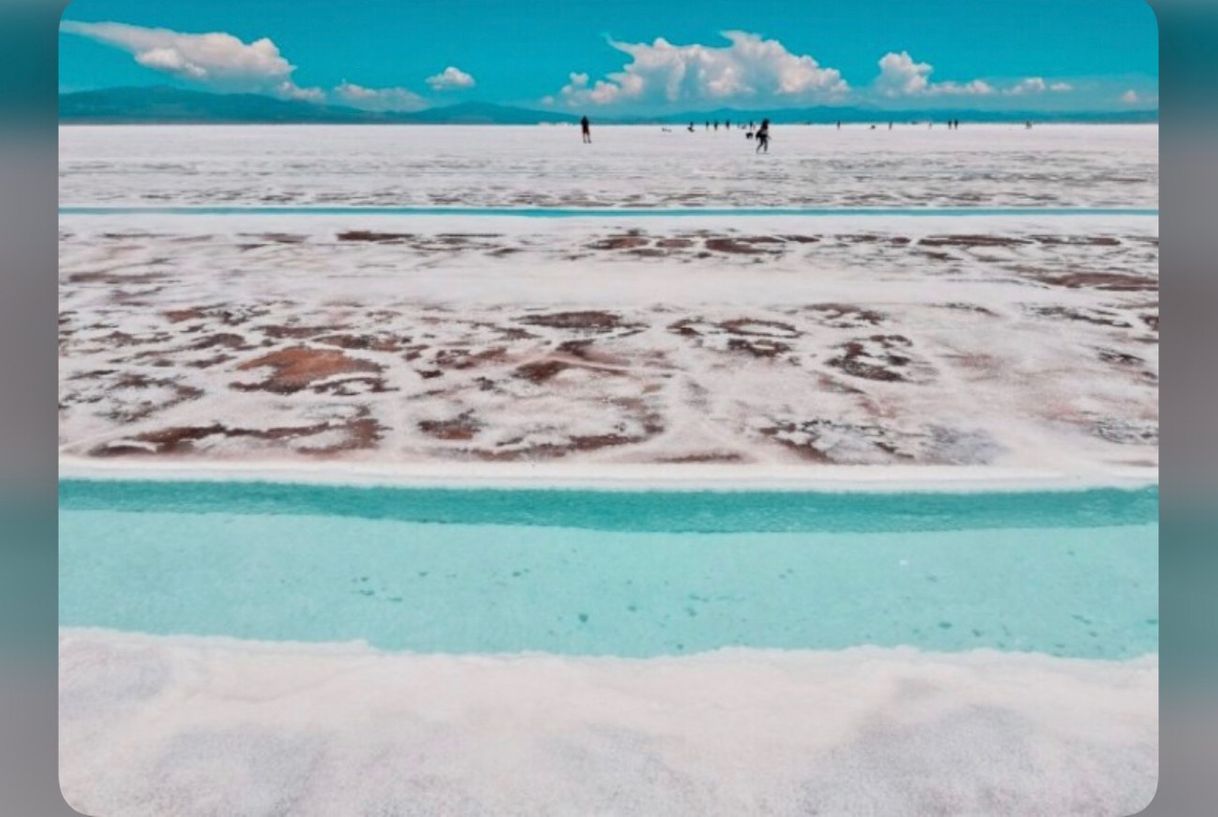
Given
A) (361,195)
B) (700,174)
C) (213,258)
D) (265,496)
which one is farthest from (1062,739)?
(700,174)

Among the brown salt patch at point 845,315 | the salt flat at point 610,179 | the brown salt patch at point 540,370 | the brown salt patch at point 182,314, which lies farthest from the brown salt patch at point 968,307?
the salt flat at point 610,179

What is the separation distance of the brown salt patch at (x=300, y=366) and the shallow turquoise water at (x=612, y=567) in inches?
38.8

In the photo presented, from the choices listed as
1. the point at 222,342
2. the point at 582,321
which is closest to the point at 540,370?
the point at 582,321

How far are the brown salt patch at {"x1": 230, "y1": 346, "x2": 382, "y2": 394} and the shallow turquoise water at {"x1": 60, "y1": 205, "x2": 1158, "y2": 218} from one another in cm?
575

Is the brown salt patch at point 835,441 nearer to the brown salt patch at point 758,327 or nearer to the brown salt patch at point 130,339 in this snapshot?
the brown salt patch at point 758,327

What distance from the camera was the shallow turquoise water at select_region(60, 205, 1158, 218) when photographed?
10.2 metres

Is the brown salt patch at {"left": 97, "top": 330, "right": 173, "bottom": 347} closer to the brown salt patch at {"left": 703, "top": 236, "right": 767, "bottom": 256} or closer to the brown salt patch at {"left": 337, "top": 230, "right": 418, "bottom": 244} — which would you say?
the brown salt patch at {"left": 337, "top": 230, "right": 418, "bottom": 244}

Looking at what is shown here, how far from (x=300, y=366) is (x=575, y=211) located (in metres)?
6.44

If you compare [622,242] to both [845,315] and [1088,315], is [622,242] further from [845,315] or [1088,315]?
[1088,315]

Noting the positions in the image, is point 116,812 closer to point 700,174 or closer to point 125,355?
point 125,355

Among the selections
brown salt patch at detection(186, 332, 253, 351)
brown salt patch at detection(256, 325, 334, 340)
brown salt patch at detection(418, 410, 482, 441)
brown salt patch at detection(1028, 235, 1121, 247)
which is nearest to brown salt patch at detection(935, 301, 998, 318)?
brown salt patch at detection(1028, 235, 1121, 247)

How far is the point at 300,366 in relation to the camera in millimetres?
4344

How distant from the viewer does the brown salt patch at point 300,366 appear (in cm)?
→ 406

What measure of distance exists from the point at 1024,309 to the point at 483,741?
15.0ft
